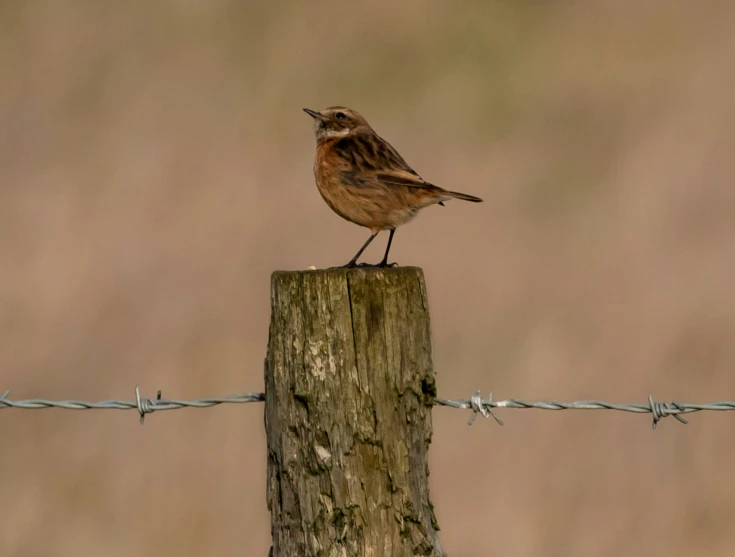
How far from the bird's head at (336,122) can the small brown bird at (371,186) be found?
1.19 feet

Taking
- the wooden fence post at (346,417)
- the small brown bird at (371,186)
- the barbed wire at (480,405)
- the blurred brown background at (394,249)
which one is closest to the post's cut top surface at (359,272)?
the wooden fence post at (346,417)

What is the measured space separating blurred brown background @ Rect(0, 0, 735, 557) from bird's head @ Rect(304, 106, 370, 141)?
2260 millimetres

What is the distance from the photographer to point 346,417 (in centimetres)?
369

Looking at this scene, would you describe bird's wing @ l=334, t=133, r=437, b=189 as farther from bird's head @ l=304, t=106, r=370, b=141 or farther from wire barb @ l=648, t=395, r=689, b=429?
wire barb @ l=648, t=395, r=689, b=429

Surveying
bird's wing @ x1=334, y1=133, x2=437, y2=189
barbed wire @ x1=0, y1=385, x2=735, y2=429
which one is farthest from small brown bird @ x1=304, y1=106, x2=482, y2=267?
barbed wire @ x1=0, y1=385, x2=735, y2=429

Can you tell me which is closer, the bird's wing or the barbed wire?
the barbed wire

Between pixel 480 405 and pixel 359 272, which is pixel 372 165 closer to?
pixel 480 405

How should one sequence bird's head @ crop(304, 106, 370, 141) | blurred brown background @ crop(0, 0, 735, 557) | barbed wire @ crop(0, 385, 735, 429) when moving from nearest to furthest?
barbed wire @ crop(0, 385, 735, 429) → bird's head @ crop(304, 106, 370, 141) → blurred brown background @ crop(0, 0, 735, 557)

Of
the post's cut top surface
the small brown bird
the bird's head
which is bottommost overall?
the post's cut top surface

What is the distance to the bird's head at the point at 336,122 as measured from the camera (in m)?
6.59

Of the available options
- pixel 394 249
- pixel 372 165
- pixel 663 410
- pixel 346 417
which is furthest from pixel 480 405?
pixel 394 249

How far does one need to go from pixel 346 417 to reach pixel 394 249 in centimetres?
669

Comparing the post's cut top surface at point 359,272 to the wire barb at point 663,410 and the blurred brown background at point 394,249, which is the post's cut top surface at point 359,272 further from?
the blurred brown background at point 394,249

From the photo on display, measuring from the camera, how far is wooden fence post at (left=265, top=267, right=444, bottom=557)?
369 cm
